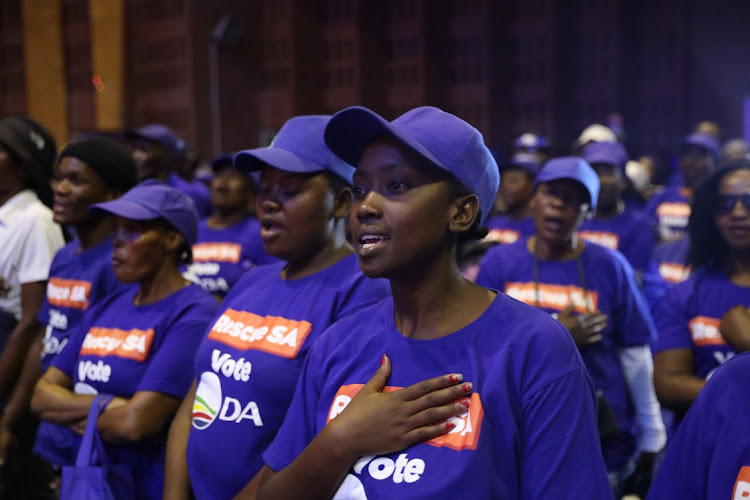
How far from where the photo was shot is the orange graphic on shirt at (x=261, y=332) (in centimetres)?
201

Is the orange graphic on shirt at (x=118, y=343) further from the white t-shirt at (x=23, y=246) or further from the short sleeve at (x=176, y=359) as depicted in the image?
the white t-shirt at (x=23, y=246)

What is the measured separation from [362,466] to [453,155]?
62 cm

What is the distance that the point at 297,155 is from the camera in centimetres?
223

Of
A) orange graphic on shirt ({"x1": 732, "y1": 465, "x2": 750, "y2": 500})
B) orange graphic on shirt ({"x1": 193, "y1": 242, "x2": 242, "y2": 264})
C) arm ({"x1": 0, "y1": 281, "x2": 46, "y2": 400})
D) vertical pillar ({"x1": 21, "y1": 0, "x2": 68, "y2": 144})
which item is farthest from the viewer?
vertical pillar ({"x1": 21, "y1": 0, "x2": 68, "y2": 144})

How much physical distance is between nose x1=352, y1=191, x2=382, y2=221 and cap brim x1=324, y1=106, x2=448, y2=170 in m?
0.12

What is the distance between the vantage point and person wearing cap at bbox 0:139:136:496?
3104mm

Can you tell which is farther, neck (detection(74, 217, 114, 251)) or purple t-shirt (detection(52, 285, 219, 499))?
neck (detection(74, 217, 114, 251))

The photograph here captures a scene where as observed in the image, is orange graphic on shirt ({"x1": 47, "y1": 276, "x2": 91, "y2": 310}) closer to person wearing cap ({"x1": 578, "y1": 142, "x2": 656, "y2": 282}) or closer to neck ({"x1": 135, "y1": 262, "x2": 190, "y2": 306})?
neck ({"x1": 135, "y1": 262, "x2": 190, "y2": 306})

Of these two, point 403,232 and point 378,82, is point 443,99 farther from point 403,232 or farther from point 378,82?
point 403,232

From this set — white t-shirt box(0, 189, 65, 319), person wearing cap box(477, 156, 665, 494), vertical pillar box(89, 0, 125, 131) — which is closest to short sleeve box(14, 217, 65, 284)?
white t-shirt box(0, 189, 65, 319)

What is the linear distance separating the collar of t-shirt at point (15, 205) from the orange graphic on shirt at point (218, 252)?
146 centimetres

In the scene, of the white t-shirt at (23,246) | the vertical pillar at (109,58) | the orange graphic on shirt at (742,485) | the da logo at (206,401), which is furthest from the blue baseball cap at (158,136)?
the vertical pillar at (109,58)

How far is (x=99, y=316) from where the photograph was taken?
108 inches

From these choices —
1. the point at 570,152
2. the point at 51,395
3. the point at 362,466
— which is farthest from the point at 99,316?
the point at 570,152
